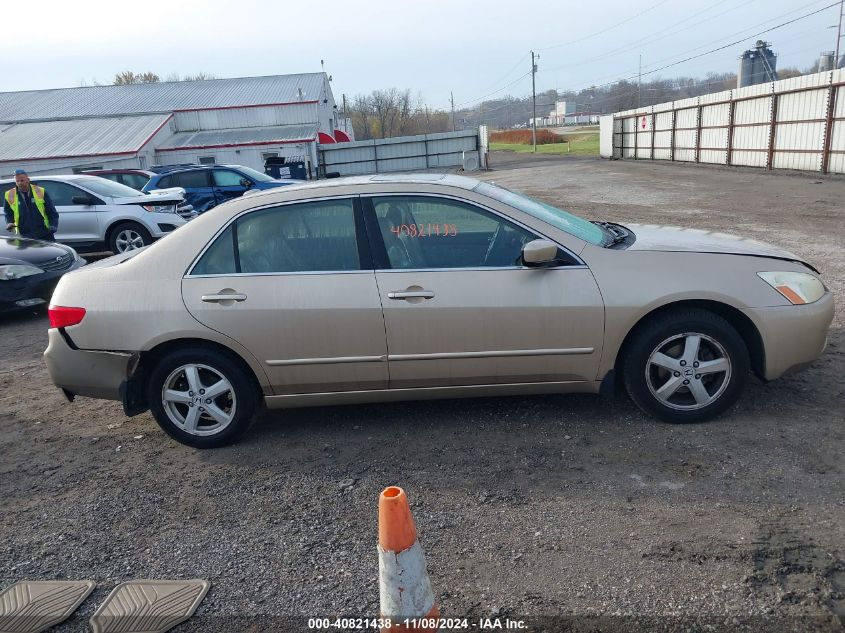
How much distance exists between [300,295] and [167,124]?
137 feet

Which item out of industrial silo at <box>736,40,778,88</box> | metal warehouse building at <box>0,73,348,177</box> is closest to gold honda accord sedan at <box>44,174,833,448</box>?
metal warehouse building at <box>0,73,348,177</box>

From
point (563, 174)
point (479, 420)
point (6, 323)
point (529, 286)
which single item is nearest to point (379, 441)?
point (479, 420)

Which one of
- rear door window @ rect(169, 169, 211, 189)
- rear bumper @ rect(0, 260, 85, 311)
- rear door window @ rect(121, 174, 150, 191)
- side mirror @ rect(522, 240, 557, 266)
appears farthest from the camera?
rear door window @ rect(121, 174, 150, 191)

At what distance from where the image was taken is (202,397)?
4.34 m

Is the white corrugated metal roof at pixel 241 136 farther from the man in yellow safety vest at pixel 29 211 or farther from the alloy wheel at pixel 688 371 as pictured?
the alloy wheel at pixel 688 371

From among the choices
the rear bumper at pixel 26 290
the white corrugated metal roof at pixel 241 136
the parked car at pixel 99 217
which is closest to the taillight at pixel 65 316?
the rear bumper at pixel 26 290

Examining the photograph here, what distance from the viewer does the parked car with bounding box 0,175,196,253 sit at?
39.5 ft

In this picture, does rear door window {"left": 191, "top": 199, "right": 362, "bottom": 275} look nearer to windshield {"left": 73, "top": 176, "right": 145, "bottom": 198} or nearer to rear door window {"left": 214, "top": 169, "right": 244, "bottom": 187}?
windshield {"left": 73, "top": 176, "right": 145, "bottom": 198}

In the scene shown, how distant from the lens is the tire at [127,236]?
39.9ft

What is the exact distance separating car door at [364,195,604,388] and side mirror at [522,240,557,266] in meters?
0.09

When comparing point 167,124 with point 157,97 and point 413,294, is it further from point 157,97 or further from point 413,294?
point 413,294

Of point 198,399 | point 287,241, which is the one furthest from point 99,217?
point 287,241

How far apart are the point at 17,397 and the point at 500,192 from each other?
4374 mm

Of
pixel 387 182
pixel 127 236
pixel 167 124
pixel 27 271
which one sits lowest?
pixel 127 236
